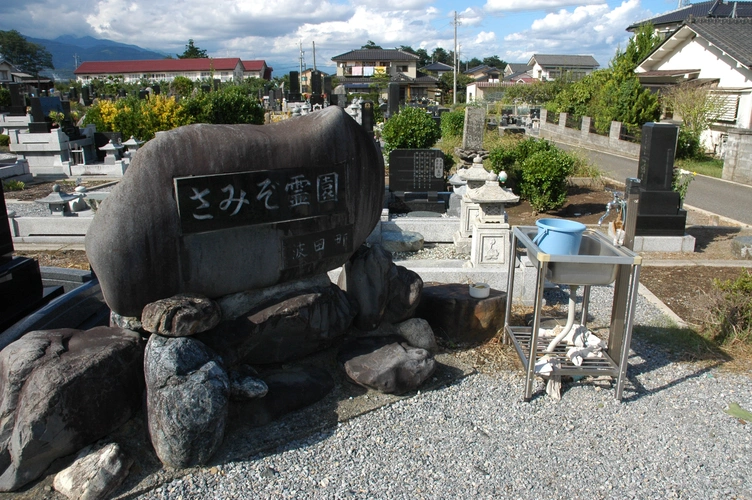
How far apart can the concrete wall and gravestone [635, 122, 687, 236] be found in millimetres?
9015

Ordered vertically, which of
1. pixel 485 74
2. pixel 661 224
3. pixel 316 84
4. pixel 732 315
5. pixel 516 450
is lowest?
pixel 516 450

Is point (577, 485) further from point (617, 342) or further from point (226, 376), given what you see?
point (226, 376)

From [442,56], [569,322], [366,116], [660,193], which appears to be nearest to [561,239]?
[569,322]

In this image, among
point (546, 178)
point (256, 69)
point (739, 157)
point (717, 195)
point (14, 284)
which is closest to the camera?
point (14, 284)

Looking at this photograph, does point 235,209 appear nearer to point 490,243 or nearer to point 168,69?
→ point 490,243

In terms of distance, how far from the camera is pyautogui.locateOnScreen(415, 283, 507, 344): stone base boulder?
16.0ft

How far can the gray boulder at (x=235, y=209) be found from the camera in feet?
10.9

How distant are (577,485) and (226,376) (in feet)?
7.30

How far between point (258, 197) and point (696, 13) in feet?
147

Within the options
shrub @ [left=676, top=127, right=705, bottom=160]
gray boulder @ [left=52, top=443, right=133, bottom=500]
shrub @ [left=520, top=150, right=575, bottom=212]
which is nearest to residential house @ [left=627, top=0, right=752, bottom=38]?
shrub @ [left=676, top=127, right=705, bottom=160]

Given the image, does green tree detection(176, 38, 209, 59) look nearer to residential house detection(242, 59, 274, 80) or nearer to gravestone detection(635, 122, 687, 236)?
residential house detection(242, 59, 274, 80)

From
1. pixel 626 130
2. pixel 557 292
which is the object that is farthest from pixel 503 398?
pixel 626 130

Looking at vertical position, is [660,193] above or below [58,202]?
above

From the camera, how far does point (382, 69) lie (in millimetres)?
60438
